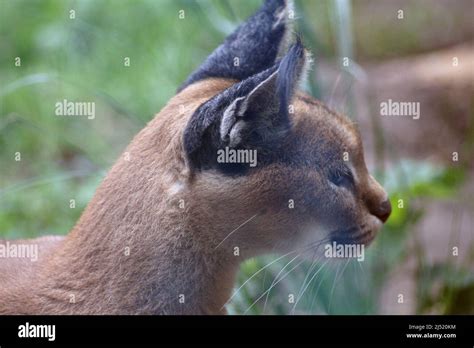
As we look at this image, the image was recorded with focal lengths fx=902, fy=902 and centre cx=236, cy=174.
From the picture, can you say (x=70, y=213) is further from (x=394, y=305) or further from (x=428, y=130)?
(x=428, y=130)

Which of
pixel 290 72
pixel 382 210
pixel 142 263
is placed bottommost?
pixel 142 263

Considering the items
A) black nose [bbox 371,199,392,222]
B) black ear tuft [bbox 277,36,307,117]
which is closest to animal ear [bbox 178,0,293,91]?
black ear tuft [bbox 277,36,307,117]

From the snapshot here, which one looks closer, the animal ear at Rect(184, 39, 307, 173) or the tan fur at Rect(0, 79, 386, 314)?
the animal ear at Rect(184, 39, 307, 173)

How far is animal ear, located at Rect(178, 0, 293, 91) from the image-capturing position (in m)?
2.74

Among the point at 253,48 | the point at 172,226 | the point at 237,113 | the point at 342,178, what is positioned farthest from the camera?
the point at 253,48

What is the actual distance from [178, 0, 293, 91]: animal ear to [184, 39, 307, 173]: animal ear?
30 cm

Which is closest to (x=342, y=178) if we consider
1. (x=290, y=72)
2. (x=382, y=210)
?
(x=382, y=210)

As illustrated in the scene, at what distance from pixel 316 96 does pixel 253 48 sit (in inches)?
21.6

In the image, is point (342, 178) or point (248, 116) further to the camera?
point (342, 178)

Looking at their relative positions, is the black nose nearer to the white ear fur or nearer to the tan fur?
the tan fur

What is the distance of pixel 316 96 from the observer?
3258mm

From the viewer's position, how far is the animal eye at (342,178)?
2.59 meters

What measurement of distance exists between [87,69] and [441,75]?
205 cm

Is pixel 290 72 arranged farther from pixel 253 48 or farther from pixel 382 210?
pixel 382 210
